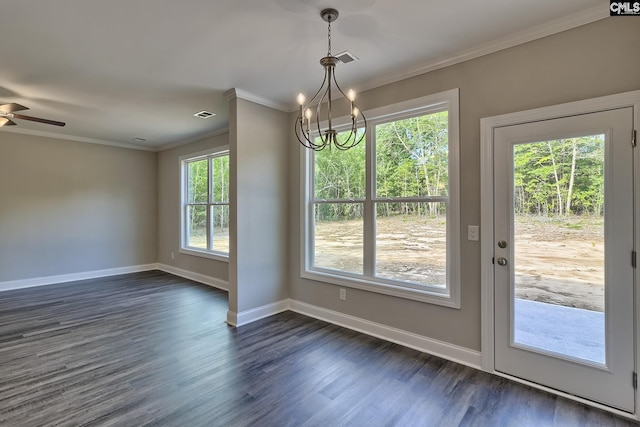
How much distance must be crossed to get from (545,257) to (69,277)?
7.26m

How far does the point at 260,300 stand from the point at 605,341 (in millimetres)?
3210

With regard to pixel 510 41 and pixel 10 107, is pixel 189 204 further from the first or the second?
pixel 510 41

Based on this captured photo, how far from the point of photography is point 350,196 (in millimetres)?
3605

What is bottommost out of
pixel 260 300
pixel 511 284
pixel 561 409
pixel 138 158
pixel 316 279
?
pixel 561 409

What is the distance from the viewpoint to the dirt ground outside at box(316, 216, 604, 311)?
2139mm

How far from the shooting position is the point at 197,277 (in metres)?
5.79

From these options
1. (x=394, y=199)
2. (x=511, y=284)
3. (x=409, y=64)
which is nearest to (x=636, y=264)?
(x=511, y=284)

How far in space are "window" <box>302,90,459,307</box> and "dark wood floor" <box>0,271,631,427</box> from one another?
675 millimetres

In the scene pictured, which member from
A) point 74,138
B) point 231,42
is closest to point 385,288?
point 231,42

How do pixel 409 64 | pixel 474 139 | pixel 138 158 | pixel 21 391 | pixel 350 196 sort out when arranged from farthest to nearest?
pixel 138 158, pixel 350 196, pixel 409 64, pixel 474 139, pixel 21 391

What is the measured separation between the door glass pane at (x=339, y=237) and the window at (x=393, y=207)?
12 millimetres

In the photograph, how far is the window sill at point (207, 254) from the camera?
17.4 feet

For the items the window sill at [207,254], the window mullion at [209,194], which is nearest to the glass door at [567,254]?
the window sill at [207,254]

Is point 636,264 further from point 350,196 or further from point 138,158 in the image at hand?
point 138,158
